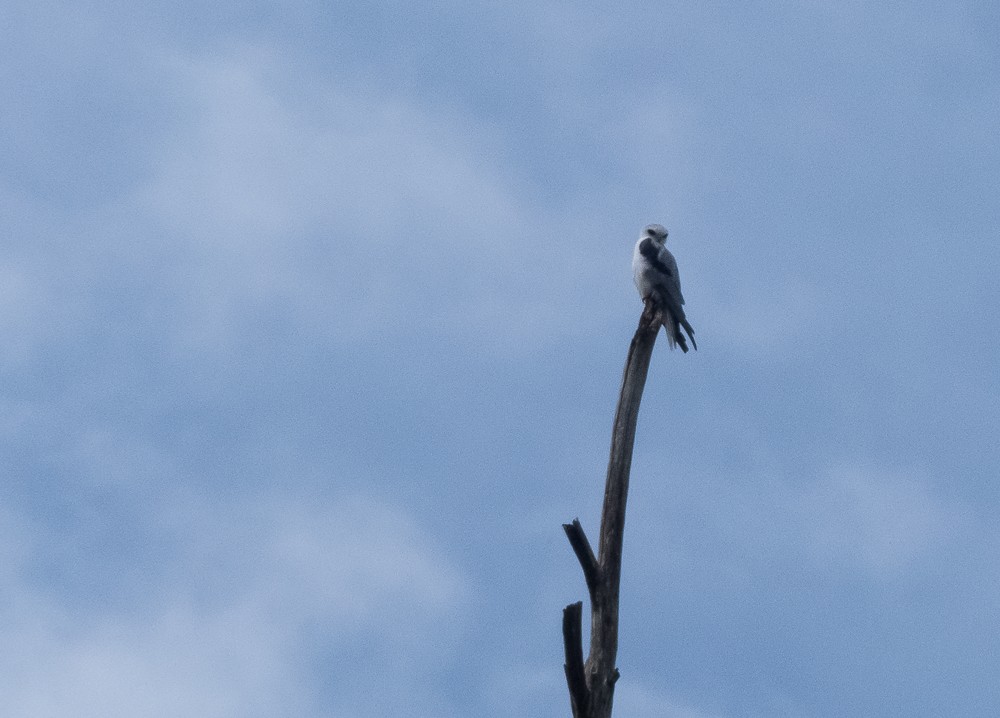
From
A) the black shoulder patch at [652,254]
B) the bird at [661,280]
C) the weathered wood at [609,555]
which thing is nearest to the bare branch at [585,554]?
the weathered wood at [609,555]

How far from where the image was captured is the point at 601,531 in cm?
1103

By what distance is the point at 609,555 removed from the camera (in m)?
10.9

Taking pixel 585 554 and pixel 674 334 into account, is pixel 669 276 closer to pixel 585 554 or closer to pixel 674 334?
pixel 674 334

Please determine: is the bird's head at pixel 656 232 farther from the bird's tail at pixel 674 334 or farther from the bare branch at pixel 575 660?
the bare branch at pixel 575 660

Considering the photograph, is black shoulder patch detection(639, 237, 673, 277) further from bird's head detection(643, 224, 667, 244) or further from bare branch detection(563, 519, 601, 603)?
bare branch detection(563, 519, 601, 603)

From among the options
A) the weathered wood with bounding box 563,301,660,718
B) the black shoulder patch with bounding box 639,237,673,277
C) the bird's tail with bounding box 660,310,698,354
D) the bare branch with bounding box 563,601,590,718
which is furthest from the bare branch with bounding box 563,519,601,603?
the black shoulder patch with bounding box 639,237,673,277

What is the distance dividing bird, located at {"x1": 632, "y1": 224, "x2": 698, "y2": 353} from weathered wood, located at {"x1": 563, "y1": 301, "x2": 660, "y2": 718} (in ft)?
9.07

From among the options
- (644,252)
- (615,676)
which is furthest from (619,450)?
(644,252)

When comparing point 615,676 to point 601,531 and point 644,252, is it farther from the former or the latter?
point 644,252

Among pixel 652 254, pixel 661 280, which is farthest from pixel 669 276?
pixel 652 254

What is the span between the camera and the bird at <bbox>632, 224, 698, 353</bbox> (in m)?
16.6

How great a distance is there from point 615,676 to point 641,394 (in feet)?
8.62

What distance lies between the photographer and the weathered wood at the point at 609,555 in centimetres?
1024

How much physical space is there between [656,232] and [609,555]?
9595 millimetres
